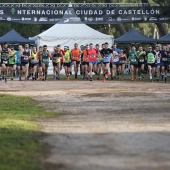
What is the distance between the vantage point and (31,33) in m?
65.2

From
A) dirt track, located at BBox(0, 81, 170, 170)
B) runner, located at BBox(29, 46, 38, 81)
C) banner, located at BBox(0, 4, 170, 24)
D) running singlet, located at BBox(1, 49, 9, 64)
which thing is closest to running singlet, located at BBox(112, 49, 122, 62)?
runner, located at BBox(29, 46, 38, 81)

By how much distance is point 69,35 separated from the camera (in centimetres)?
4391

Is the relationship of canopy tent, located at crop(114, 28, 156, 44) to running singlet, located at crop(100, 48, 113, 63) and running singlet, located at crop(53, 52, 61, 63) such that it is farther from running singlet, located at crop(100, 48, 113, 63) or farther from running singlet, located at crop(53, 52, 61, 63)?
running singlet, located at crop(100, 48, 113, 63)

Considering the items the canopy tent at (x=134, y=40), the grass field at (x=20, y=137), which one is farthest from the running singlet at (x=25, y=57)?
the grass field at (x=20, y=137)

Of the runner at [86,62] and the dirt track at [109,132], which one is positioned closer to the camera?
the dirt track at [109,132]

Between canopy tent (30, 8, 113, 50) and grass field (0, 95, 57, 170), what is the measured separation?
2446 centimetres

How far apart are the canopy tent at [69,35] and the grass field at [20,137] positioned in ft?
80.2

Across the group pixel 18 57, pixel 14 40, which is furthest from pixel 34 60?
pixel 14 40

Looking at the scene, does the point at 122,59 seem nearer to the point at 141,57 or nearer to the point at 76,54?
the point at 141,57

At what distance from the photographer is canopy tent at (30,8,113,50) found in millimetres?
43625

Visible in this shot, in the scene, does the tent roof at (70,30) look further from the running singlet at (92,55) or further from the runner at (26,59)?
the running singlet at (92,55)

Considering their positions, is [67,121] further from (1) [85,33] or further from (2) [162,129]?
(1) [85,33]

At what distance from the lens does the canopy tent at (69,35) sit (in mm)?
43625

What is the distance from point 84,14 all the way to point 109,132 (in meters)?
32.0
